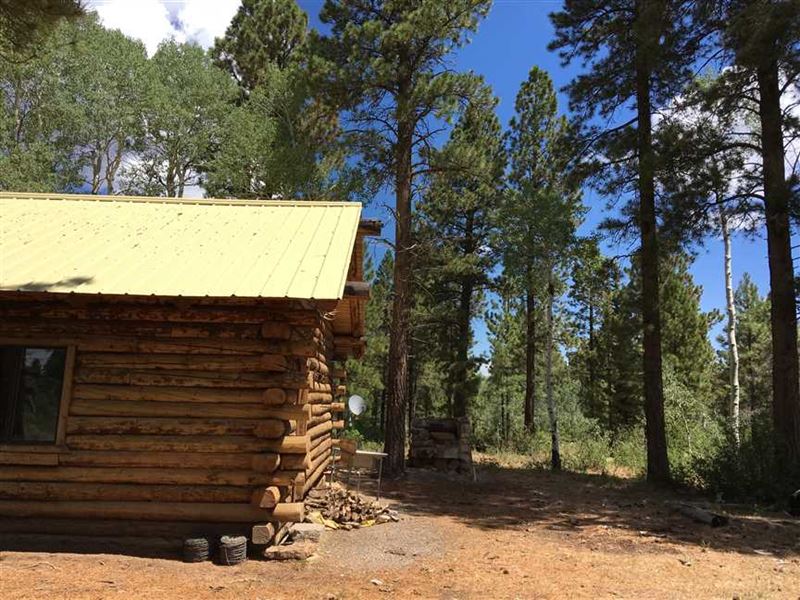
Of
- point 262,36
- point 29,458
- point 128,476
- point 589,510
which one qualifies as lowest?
point 589,510

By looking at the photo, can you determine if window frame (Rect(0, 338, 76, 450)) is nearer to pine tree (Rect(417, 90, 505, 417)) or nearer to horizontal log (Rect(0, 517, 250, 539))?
horizontal log (Rect(0, 517, 250, 539))

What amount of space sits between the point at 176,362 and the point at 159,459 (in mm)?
1208

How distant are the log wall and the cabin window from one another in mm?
174

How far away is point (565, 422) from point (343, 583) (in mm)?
28185

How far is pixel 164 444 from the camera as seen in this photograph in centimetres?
681

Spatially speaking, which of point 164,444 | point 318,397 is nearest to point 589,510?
point 318,397

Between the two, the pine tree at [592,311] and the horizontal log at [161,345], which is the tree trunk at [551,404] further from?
the horizontal log at [161,345]

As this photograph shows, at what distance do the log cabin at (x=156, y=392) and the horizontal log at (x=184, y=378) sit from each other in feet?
0.05

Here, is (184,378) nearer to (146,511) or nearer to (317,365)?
(146,511)

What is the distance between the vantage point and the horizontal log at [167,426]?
6.82 metres

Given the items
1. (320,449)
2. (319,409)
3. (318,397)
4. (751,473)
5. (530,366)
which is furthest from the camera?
(530,366)

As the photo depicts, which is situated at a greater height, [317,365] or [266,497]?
[317,365]

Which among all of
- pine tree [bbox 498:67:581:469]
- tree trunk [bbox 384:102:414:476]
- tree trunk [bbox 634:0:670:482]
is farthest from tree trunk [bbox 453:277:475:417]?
tree trunk [bbox 634:0:670:482]

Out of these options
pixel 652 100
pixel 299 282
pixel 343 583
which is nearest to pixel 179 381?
pixel 299 282
